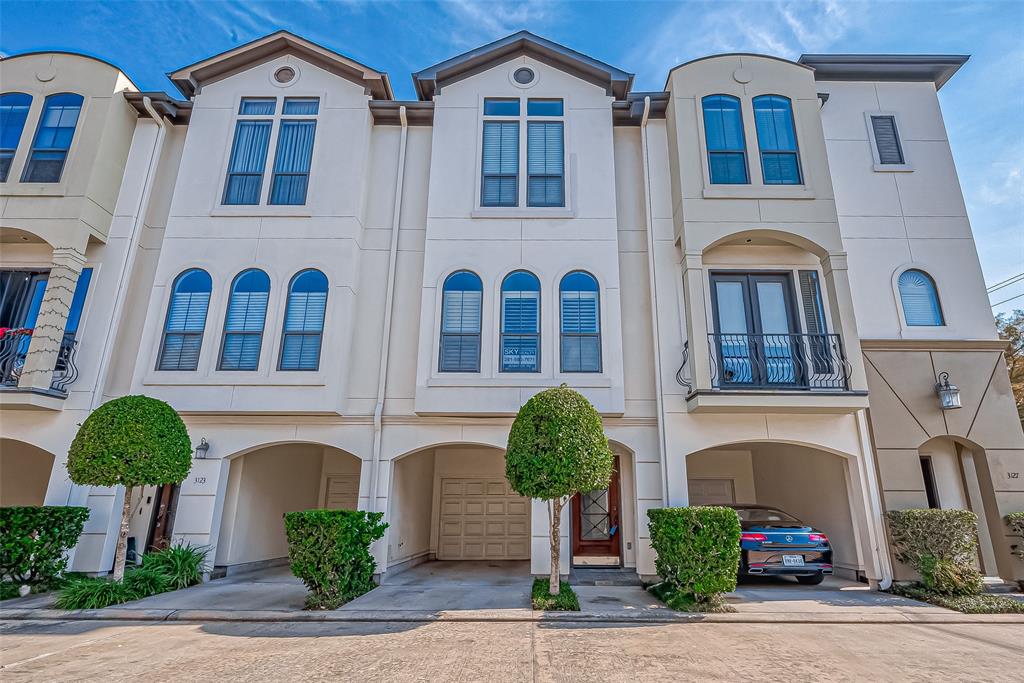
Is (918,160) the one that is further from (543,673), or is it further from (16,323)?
(16,323)

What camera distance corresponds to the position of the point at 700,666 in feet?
16.2

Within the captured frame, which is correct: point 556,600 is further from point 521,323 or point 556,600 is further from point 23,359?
point 23,359

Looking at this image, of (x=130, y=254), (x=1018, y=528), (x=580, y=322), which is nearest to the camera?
(x=1018, y=528)

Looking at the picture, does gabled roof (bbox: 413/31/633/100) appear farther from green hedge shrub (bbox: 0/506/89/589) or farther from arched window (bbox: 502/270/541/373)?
green hedge shrub (bbox: 0/506/89/589)

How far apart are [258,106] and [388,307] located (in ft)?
17.4

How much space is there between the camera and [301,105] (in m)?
11.0

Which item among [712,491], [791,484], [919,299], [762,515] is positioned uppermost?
[919,299]

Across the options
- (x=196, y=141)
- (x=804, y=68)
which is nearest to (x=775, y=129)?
(x=804, y=68)

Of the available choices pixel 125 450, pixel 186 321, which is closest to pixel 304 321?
pixel 186 321

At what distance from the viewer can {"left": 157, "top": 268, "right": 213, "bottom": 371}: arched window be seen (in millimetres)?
9477

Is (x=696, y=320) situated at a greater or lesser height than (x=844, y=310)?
lesser

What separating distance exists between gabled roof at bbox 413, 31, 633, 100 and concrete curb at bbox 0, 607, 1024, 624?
9617 mm

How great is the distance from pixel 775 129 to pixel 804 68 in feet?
4.90

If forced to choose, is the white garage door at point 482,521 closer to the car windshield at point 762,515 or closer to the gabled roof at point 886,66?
the car windshield at point 762,515
